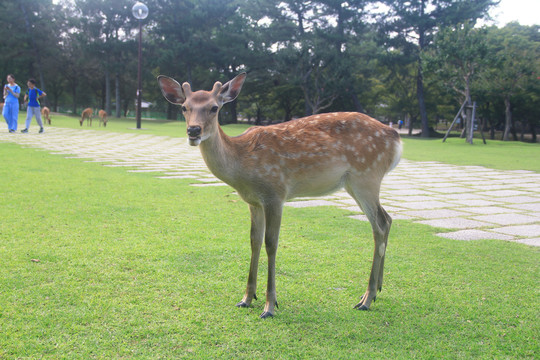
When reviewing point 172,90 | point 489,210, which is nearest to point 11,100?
point 172,90

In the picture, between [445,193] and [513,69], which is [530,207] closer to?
[445,193]

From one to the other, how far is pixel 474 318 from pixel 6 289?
3.29 m

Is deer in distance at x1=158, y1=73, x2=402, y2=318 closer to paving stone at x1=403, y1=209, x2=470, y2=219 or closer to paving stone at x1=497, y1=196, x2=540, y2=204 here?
paving stone at x1=403, y1=209, x2=470, y2=219

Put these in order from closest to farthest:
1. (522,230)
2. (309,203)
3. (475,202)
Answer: (522,230) < (309,203) < (475,202)

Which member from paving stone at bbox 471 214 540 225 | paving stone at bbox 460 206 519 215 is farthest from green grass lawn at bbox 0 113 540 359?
paving stone at bbox 460 206 519 215

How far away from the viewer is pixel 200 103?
10.5 feet

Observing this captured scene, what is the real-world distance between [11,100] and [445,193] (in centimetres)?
1444

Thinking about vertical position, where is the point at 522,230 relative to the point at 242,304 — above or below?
above

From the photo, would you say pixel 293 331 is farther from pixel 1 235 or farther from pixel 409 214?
pixel 409 214

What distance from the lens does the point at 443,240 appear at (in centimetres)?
489

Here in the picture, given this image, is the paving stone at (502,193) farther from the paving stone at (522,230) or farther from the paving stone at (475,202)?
the paving stone at (522,230)

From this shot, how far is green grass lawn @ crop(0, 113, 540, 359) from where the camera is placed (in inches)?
105

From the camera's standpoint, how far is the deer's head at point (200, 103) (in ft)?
10.0

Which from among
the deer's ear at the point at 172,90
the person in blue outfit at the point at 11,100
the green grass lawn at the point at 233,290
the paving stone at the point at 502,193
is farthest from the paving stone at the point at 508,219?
the person in blue outfit at the point at 11,100
